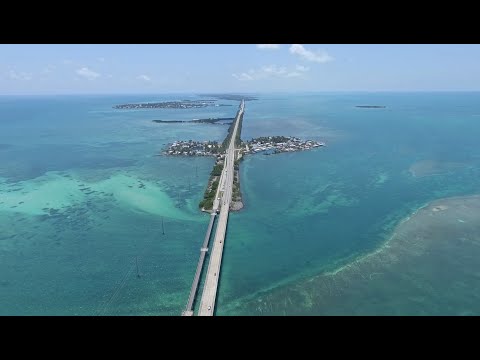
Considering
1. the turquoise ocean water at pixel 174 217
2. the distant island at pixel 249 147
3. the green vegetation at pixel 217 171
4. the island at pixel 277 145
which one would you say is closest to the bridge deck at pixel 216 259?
the turquoise ocean water at pixel 174 217

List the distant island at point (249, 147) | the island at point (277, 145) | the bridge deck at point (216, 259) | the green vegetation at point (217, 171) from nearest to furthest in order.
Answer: the bridge deck at point (216, 259) < the green vegetation at point (217, 171) < the distant island at point (249, 147) < the island at point (277, 145)

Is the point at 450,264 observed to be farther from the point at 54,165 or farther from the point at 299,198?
the point at 54,165

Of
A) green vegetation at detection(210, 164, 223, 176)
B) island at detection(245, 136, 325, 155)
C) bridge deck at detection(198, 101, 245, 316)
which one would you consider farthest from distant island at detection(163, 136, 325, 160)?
bridge deck at detection(198, 101, 245, 316)

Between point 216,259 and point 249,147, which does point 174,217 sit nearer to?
point 216,259

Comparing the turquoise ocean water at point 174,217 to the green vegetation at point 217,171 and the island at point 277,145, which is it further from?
the island at point 277,145

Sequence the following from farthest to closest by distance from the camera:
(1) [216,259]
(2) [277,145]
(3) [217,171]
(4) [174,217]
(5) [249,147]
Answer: (2) [277,145] < (5) [249,147] < (3) [217,171] < (4) [174,217] < (1) [216,259]

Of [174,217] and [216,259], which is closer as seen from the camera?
[216,259]

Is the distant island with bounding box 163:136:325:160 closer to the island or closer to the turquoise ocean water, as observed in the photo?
the island

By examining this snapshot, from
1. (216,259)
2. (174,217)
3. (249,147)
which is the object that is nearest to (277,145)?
(249,147)

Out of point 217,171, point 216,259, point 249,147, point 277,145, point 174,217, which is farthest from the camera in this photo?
point 277,145
